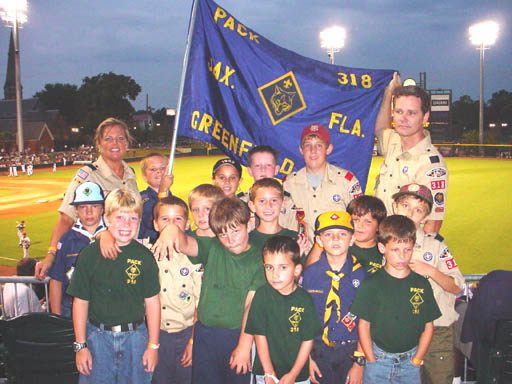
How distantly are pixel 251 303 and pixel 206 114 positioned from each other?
2.68 metres

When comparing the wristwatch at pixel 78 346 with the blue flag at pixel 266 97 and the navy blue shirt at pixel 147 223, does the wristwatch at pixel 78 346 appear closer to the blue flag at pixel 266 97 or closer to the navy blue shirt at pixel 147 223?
the navy blue shirt at pixel 147 223

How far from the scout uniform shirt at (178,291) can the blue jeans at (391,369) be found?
1.70 m

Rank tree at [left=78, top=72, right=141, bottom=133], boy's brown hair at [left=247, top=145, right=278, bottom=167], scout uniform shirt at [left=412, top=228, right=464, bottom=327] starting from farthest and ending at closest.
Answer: tree at [left=78, top=72, right=141, bottom=133], boy's brown hair at [left=247, top=145, right=278, bottom=167], scout uniform shirt at [left=412, top=228, right=464, bottom=327]

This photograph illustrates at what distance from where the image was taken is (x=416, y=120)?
4.87 m

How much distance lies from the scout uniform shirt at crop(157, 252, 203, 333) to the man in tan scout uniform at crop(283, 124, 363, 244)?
4.84 ft

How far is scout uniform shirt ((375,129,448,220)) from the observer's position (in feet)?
15.7

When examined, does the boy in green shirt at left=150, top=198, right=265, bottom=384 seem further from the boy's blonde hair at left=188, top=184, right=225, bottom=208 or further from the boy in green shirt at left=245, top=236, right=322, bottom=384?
the boy's blonde hair at left=188, top=184, right=225, bottom=208

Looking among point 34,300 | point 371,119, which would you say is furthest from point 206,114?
point 34,300

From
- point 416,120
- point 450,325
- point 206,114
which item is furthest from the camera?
point 206,114

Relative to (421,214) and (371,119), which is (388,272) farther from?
(371,119)

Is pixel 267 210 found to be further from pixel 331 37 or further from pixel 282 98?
pixel 331 37

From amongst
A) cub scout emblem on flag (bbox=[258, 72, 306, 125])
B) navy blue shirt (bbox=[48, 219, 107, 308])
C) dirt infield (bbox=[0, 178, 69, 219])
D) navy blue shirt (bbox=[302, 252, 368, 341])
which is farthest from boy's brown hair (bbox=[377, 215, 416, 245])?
dirt infield (bbox=[0, 178, 69, 219])

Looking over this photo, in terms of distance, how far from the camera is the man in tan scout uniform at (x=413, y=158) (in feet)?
15.7

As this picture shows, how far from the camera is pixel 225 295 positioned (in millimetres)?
3783
